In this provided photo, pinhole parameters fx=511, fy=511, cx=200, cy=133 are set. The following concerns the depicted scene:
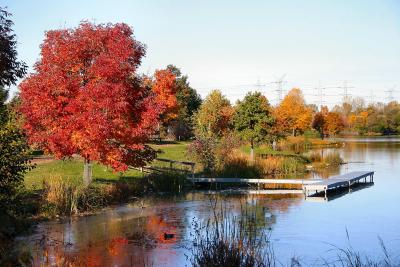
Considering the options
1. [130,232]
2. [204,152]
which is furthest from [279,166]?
[130,232]

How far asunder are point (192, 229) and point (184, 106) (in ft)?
176

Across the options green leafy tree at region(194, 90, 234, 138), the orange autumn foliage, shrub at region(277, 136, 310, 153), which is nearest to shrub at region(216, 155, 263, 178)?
green leafy tree at region(194, 90, 234, 138)

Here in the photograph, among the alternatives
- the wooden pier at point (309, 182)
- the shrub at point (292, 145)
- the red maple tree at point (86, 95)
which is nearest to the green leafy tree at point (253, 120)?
the wooden pier at point (309, 182)

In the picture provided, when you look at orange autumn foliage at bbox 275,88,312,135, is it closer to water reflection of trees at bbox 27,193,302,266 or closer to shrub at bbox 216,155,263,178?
shrub at bbox 216,155,263,178

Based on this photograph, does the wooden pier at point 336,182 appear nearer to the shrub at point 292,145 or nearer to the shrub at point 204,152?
the shrub at point 204,152

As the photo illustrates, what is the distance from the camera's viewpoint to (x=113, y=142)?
1944 centimetres

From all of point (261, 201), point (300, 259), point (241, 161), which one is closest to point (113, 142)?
point (261, 201)

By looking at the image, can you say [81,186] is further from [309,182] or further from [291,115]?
[291,115]

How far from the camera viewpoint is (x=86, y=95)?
17766mm

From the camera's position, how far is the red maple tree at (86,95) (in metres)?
17.8

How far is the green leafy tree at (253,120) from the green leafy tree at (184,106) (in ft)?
63.9

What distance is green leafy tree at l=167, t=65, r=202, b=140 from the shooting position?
64831 mm

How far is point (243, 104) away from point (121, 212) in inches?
844

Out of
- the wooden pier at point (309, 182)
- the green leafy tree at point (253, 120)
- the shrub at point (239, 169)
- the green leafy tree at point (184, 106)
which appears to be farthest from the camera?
the green leafy tree at point (184, 106)
